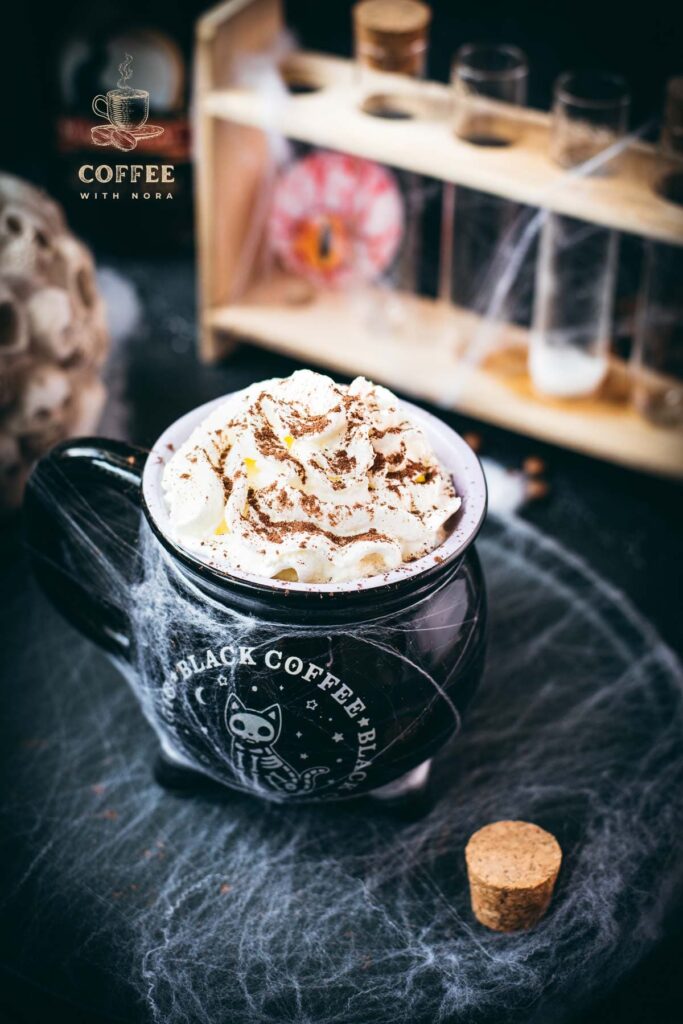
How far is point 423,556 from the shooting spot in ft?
2.80

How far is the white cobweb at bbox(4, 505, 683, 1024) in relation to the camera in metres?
0.86

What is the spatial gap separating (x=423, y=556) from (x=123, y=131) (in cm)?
92

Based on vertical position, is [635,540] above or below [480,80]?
below

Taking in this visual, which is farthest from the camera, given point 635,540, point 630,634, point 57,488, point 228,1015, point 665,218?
point 635,540

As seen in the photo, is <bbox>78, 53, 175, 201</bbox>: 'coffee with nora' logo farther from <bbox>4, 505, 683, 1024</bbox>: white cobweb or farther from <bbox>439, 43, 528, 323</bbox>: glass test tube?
<bbox>4, 505, 683, 1024</bbox>: white cobweb

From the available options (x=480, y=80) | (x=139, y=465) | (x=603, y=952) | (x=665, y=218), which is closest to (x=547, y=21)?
(x=480, y=80)

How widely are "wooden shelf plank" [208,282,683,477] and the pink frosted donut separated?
59 millimetres

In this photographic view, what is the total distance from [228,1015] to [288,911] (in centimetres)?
10

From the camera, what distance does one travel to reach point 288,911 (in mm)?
913

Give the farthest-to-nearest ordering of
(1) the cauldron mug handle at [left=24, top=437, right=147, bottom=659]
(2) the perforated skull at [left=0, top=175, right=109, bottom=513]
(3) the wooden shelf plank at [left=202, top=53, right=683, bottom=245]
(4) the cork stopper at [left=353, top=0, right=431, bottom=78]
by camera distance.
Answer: (4) the cork stopper at [left=353, top=0, right=431, bottom=78], (3) the wooden shelf plank at [left=202, top=53, right=683, bottom=245], (2) the perforated skull at [left=0, top=175, right=109, bottom=513], (1) the cauldron mug handle at [left=24, top=437, right=147, bottom=659]

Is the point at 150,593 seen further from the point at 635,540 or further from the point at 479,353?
the point at 479,353

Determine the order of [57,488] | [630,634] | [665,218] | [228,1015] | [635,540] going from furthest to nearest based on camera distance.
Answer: [635,540], [665,218], [630,634], [57,488], [228,1015]

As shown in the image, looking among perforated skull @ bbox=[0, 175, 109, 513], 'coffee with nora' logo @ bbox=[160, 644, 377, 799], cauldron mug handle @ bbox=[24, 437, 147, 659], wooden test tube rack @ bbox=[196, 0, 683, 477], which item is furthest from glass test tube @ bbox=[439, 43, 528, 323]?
'coffee with nora' logo @ bbox=[160, 644, 377, 799]

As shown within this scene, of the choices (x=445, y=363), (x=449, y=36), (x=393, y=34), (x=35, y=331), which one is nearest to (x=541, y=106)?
(x=449, y=36)
